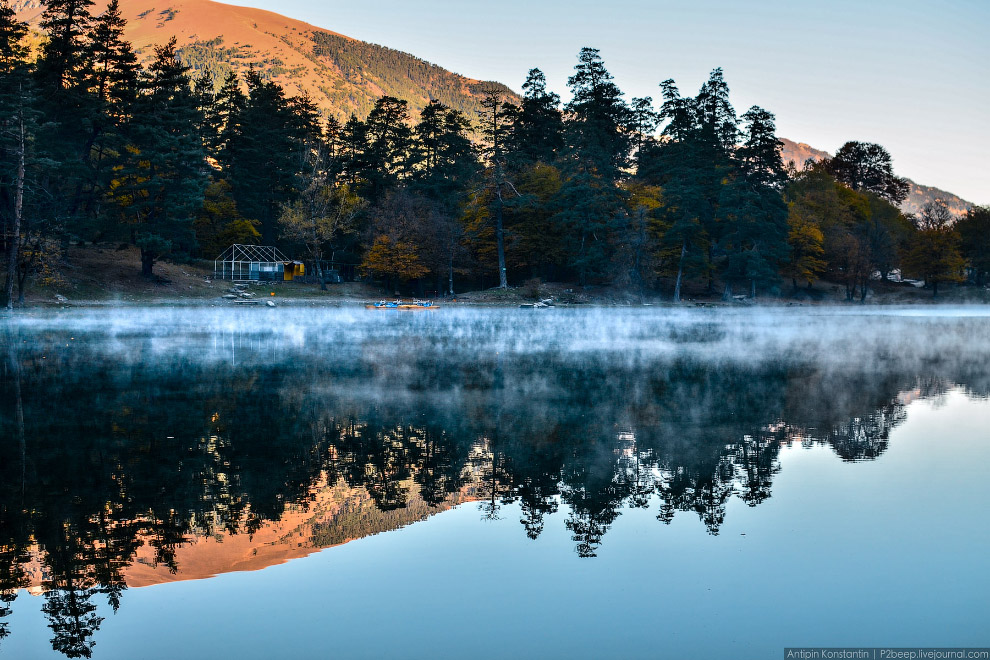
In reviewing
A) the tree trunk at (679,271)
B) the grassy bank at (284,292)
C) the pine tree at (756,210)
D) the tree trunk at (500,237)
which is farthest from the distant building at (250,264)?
the pine tree at (756,210)

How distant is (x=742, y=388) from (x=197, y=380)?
571 inches

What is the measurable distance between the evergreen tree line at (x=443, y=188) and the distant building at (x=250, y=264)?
280cm

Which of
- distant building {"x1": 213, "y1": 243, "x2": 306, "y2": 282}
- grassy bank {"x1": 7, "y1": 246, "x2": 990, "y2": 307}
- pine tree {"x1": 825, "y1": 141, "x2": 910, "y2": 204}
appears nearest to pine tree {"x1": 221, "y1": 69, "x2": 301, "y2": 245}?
distant building {"x1": 213, "y1": 243, "x2": 306, "y2": 282}

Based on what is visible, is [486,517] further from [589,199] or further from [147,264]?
[589,199]

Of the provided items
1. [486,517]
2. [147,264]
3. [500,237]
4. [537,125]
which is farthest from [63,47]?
[486,517]

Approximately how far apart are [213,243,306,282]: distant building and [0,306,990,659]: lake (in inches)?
2806

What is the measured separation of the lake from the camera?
6734 millimetres

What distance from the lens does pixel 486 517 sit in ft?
Result: 32.3

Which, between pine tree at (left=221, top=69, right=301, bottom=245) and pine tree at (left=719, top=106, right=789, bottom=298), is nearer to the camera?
pine tree at (left=719, top=106, right=789, bottom=298)

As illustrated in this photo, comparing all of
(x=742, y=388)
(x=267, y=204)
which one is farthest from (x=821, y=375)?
(x=267, y=204)

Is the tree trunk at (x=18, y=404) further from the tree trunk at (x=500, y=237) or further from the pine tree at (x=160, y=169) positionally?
the tree trunk at (x=500, y=237)

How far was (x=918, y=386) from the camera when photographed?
22297 mm

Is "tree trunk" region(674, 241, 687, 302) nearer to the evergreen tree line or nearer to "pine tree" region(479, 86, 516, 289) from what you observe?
the evergreen tree line

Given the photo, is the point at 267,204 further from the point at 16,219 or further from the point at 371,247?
the point at 16,219
